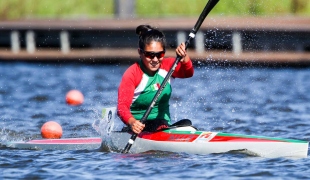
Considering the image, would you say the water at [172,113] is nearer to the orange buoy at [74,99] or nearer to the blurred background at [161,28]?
the orange buoy at [74,99]

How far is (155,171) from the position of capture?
22.8 feet

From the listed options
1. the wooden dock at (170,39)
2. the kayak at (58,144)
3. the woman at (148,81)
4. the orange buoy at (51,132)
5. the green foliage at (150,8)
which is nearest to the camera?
the woman at (148,81)

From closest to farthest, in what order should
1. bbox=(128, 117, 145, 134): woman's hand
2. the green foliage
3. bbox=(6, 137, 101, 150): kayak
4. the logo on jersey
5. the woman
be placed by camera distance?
bbox=(128, 117, 145, 134): woman's hand < the woman < the logo on jersey < bbox=(6, 137, 101, 150): kayak < the green foliage

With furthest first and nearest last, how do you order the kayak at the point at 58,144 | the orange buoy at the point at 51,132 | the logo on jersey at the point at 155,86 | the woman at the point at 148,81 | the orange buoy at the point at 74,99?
the orange buoy at the point at 74,99 < the orange buoy at the point at 51,132 < the kayak at the point at 58,144 < the logo on jersey at the point at 155,86 < the woman at the point at 148,81

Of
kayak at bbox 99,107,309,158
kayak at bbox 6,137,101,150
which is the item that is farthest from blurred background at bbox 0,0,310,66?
kayak at bbox 99,107,309,158

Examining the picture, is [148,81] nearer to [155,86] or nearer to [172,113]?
[155,86]

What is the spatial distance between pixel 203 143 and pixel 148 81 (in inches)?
35.6

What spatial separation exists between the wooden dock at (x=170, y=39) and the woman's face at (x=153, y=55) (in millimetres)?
9126

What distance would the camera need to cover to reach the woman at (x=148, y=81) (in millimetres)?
7707

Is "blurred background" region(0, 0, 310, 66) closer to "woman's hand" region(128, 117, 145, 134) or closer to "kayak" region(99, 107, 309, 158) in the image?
"kayak" region(99, 107, 309, 158)

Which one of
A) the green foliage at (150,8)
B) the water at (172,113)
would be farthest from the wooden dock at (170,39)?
the green foliage at (150,8)

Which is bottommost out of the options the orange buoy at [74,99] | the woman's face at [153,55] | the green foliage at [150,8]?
the orange buoy at [74,99]

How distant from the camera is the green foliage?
70.4 feet

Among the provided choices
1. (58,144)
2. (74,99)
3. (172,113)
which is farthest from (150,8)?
(58,144)
